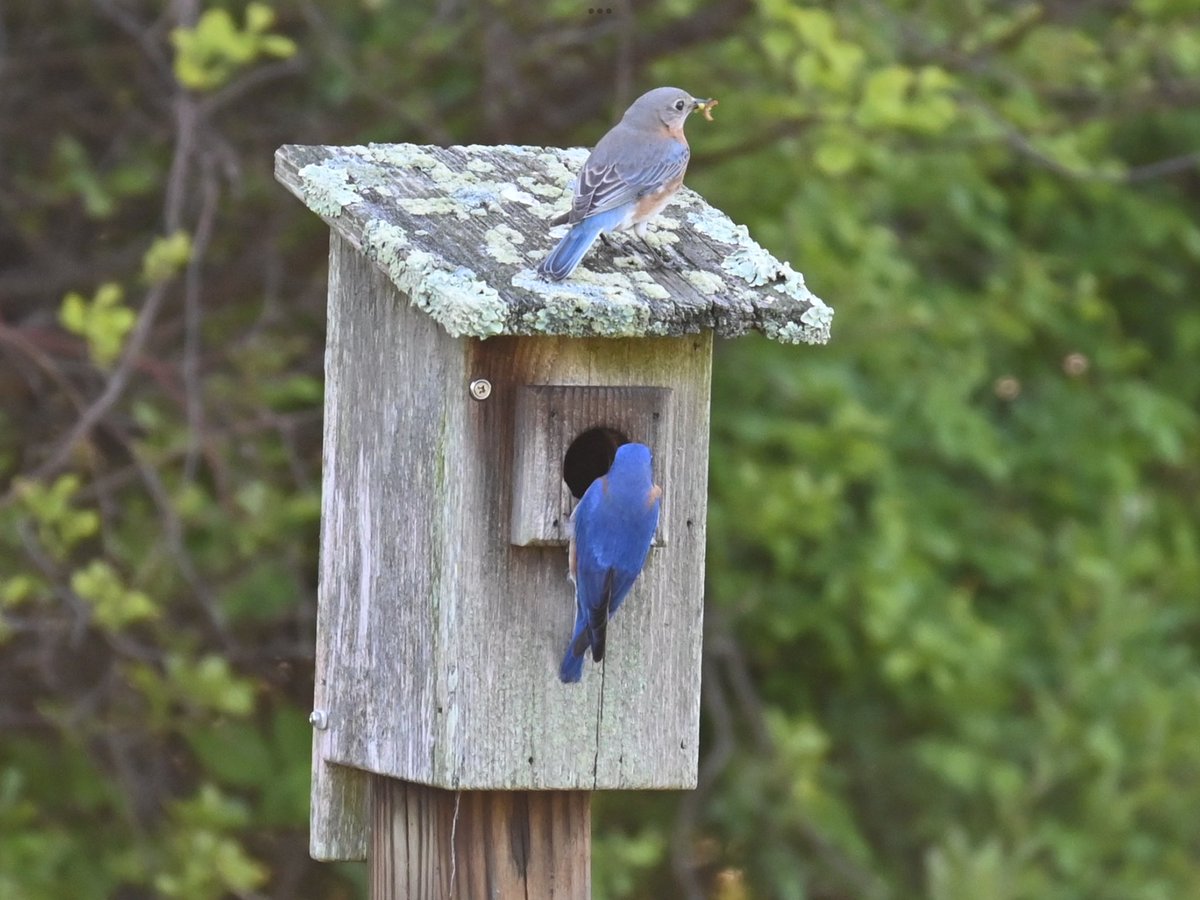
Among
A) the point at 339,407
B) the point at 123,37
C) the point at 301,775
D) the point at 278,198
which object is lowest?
the point at 301,775

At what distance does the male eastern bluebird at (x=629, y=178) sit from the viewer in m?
2.49

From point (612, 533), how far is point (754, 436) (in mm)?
2946

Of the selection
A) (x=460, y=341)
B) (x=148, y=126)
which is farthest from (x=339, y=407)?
(x=148, y=126)

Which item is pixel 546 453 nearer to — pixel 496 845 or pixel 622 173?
pixel 622 173

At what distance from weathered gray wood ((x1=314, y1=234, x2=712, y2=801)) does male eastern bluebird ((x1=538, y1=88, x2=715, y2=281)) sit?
126 millimetres

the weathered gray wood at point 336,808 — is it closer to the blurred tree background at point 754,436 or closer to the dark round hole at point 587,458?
the dark round hole at point 587,458

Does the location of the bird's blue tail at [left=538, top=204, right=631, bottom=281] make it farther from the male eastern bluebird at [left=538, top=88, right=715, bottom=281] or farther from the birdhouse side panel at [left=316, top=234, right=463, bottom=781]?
the birdhouse side panel at [left=316, top=234, right=463, bottom=781]

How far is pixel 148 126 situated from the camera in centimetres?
499

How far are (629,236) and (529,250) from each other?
0.17 metres

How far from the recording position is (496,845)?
261cm

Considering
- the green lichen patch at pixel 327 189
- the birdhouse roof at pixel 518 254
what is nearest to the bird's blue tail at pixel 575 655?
the birdhouse roof at pixel 518 254

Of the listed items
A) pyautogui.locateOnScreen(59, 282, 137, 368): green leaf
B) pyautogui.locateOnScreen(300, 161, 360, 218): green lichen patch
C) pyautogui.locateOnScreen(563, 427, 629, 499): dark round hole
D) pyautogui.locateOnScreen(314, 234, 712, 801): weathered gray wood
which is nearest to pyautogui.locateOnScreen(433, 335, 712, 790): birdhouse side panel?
pyautogui.locateOnScreen(314, 234, 712, 801): weathered gray wood

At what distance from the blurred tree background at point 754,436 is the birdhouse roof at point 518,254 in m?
1.29

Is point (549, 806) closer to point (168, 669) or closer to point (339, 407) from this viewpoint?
point (339, 407)
